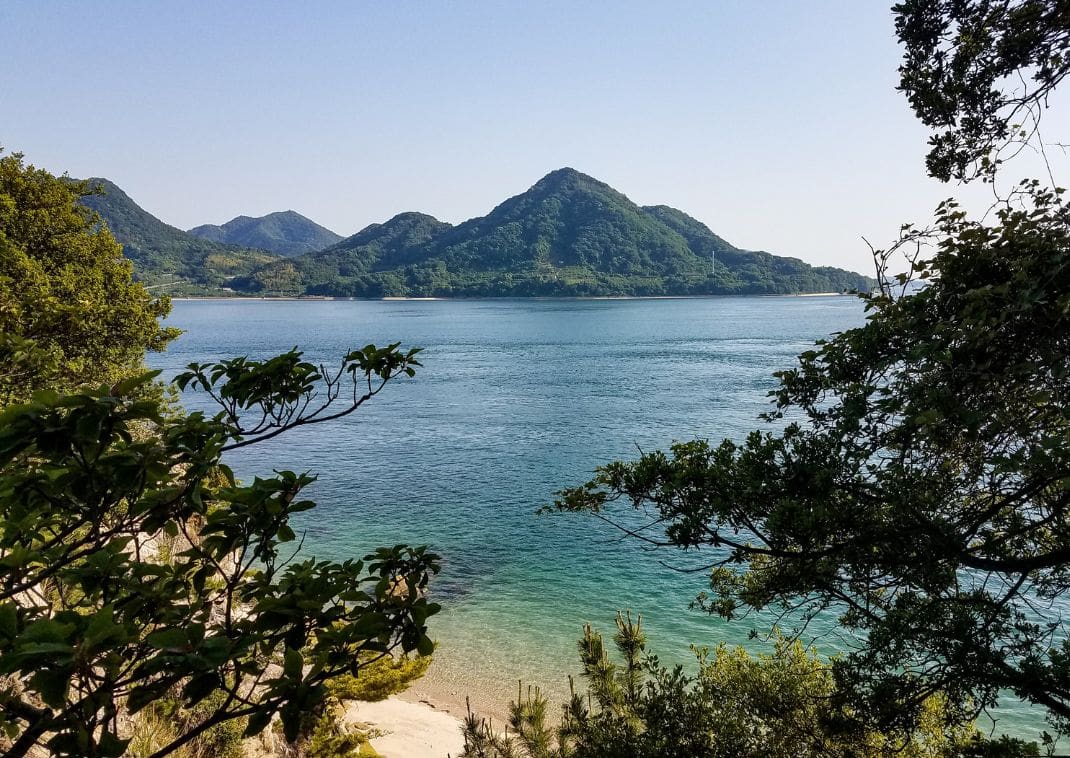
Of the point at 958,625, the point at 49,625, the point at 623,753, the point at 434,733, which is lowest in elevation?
the point at 434,733

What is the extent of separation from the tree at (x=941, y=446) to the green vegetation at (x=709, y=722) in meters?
2.08

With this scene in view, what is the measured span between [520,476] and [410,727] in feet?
64.4

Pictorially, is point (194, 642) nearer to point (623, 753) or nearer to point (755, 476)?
point (755, 476)

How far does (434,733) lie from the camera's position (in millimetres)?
15992

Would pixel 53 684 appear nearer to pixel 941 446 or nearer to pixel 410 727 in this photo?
pixel 941 446

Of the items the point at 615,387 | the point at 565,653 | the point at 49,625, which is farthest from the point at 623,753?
the point at 615,387

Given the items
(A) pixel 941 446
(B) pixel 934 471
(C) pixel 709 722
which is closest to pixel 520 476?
(C) pixel 709 722

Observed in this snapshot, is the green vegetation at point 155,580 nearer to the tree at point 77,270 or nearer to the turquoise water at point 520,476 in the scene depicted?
the turquoise water at point 520,476

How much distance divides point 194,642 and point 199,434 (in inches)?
48.4

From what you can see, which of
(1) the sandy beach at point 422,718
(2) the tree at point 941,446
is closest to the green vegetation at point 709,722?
(2) the tree at point 941,446

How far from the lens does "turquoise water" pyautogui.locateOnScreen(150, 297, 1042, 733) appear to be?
66.3ft

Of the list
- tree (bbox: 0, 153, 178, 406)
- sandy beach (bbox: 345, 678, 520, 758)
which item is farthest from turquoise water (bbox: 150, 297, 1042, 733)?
tree (bbox: 0, 153, 178, 406)

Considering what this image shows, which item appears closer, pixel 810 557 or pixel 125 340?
pixel 810 557

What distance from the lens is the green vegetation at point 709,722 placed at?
8.50 metres
